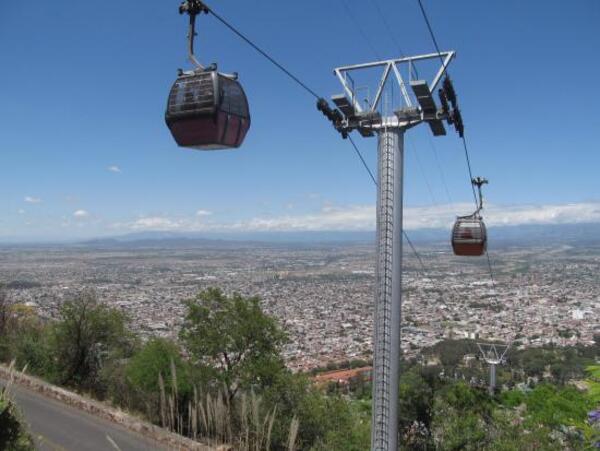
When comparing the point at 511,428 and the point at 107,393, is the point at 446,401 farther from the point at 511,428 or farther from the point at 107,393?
the point at 107,393

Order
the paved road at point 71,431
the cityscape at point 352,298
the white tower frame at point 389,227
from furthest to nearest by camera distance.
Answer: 1. the cityscape at point 352,298
2. the paved road at point 71,431
3. the white tower frame at point 389,227

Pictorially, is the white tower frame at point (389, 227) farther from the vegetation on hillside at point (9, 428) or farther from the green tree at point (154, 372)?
the green tree at point (154, 372)

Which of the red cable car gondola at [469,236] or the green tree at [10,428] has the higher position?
the red cable car gondola at [469,236]

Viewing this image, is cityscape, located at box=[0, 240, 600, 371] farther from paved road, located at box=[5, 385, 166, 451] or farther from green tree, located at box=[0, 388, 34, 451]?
green tree, located at box=[0, 388, 34, 451]

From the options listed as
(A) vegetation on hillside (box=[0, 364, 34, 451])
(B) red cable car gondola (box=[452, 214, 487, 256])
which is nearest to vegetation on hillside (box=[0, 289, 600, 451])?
(A) vegetation on hillside (box=[0, 364, 34, 451])

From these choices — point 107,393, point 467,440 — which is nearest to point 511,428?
point 467,440

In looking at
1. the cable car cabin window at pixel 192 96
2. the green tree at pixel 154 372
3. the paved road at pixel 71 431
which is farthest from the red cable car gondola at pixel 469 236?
the green tree at pixel 154 372
